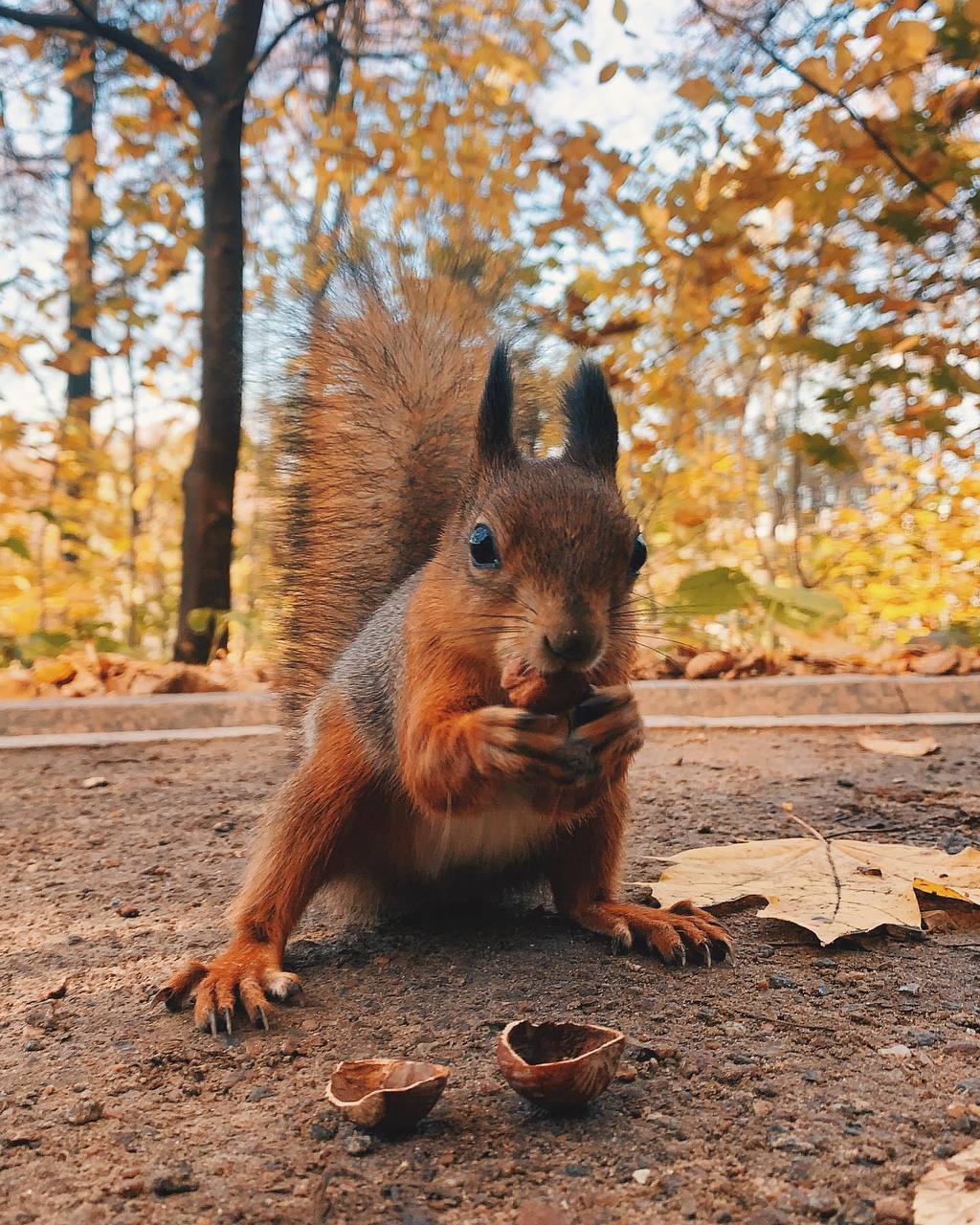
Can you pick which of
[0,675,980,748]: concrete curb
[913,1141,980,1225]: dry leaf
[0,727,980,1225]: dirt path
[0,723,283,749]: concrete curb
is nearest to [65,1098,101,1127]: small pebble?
[0,727,980,1225]: dirt path

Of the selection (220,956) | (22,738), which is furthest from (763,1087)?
(22,738)

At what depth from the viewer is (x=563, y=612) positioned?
107 centimetres

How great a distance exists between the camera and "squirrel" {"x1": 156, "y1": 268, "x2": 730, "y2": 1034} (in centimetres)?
110

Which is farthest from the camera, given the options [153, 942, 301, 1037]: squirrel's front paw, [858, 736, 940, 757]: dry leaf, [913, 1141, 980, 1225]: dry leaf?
[858, 736, 940, 757]: dry leaf

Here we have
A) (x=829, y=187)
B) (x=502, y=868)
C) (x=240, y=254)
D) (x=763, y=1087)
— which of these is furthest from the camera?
(x=240, y=254)

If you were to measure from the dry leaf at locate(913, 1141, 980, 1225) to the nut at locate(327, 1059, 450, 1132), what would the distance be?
367 millimetres

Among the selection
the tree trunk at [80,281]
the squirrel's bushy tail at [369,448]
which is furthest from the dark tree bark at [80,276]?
the squirrel's bushy tail at [369,448]

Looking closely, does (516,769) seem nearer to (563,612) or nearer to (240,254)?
(563,612)

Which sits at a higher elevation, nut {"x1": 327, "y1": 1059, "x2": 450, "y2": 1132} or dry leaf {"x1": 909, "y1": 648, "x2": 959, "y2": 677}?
dry leaf {"x1": 909, "y1": 648, "x2": 959, "y2": 677}

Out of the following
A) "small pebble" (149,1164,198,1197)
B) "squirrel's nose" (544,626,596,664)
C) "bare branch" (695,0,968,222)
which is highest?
"bare branch" (695,0,968,222)

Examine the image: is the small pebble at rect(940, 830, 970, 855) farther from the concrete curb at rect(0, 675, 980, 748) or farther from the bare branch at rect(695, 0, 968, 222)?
the bare branch at rect(695, 0, 968, 222)

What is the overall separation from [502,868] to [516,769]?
1.19ft

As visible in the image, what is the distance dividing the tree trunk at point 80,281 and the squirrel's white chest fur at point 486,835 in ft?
12.5

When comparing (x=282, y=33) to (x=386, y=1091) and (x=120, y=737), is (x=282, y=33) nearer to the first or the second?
(x=120, y=737)
